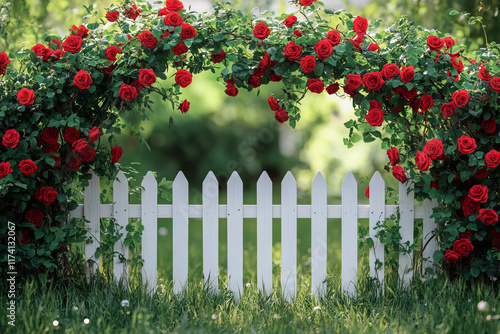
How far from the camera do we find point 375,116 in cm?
281

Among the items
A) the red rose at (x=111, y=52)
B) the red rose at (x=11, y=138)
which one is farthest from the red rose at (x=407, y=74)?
the red rose at (x=11, y=138)

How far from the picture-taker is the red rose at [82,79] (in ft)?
8.75

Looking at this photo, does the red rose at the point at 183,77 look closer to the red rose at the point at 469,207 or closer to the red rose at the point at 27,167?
the red rose at the point at 27,167

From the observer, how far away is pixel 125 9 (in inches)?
112

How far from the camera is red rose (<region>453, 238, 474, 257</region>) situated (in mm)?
2787

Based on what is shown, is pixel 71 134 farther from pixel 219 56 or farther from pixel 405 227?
pixel 405 227

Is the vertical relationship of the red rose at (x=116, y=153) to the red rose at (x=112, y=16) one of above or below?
below

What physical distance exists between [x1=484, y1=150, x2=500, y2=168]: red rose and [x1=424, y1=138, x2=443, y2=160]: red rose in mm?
251

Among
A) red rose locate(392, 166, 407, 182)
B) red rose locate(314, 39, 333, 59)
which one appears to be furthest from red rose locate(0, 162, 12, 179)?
red rose locate(392, 166, 407, 182)

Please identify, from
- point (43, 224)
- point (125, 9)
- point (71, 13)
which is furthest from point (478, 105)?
point (71, 13)

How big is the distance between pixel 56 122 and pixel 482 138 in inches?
94.1

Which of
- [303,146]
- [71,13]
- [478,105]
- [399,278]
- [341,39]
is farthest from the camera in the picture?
[303,146]

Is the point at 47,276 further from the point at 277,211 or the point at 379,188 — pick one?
the point at 379,188

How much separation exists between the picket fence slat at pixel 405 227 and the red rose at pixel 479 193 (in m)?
0.42
